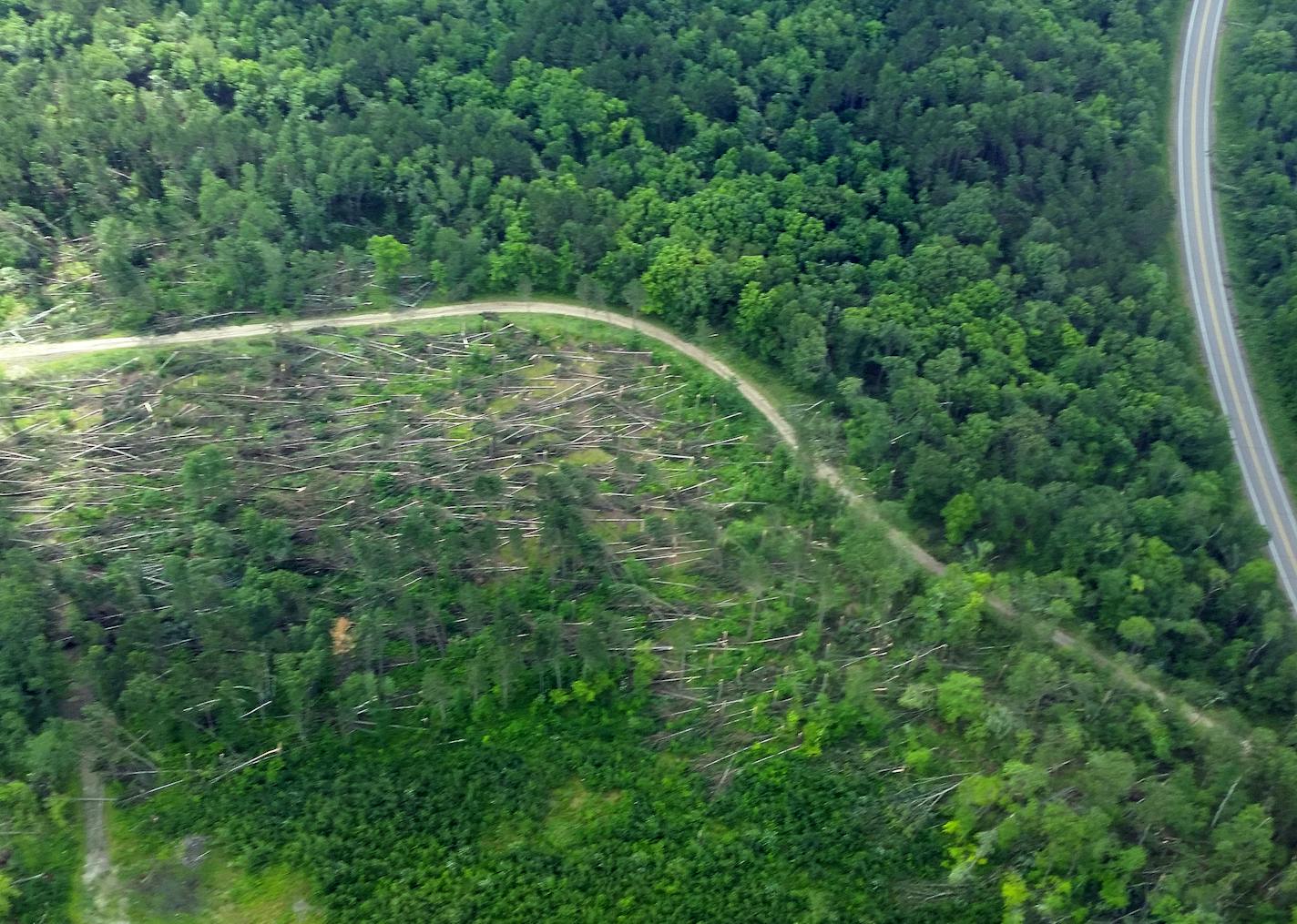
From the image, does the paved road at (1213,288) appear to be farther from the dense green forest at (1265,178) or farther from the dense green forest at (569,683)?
the dense green forest at (569,683)

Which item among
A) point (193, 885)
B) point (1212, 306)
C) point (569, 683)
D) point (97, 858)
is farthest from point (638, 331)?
point (97, 858)

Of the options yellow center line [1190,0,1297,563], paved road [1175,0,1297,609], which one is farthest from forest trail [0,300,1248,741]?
yellow center line [1190,0,1297,563]

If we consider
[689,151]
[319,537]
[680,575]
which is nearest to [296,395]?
[319,537]

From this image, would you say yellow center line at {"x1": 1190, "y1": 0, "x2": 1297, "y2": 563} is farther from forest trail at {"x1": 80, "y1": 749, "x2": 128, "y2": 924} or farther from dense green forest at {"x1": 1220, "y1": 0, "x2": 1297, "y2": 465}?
forest trail at {"x1": 80, "y1": 749, "x2": 128, "y2": 924}

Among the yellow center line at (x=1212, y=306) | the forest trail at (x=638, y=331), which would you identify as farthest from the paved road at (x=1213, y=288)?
the forest trail at (x=638, y=331)

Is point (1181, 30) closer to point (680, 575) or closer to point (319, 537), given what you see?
point (680, 575)

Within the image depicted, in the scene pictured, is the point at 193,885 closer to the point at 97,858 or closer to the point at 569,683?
the point at 97,858

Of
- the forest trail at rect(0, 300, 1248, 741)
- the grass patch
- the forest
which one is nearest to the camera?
the grass patch
